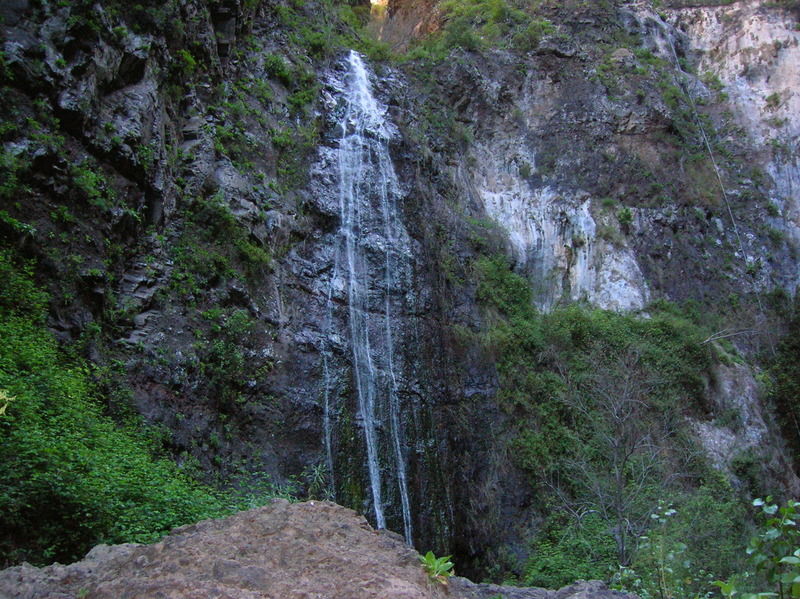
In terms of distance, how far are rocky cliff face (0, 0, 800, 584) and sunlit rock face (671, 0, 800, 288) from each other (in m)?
0.12

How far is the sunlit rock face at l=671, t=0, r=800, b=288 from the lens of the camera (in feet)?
80.3

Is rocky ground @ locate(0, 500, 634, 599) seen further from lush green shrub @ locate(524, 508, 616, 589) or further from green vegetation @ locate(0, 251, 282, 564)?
lush green shrub @ locate(524, 508, 616, 589)

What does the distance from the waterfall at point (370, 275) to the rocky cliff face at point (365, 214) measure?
0.07 metres

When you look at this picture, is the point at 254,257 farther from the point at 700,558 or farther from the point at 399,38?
the point at 399,38

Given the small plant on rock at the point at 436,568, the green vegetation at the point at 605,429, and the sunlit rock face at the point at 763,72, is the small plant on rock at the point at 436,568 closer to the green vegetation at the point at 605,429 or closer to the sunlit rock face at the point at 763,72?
the green vegetation at the point at 605,429

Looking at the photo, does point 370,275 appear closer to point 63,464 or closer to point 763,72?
point 63,464

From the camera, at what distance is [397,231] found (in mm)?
16344

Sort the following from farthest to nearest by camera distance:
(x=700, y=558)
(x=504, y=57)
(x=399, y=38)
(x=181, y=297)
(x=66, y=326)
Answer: (x=399, y=38)
(x=504, y=57)
(x=181, y=297)
(x=700, y=558)
(x=66, y=326)

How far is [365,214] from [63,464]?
1100cm

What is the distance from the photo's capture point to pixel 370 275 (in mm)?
15250

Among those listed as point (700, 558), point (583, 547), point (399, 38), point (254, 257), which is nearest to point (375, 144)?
point (254, 257)

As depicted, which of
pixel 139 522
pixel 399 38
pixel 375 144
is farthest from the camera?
pixel 399 38

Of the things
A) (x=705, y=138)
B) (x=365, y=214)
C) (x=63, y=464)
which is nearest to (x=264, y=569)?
(x=63, y=464)

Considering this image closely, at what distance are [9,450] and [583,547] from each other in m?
9.98
